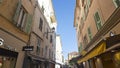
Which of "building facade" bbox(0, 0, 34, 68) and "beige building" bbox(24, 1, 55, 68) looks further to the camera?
"beige building" bbox(24, 1, 55, 68)

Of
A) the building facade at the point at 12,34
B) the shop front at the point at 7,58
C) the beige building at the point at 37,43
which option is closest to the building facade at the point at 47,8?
the beige building at the point at 37,43

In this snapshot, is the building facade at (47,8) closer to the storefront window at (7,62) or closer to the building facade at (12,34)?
the building facade at (12,34)

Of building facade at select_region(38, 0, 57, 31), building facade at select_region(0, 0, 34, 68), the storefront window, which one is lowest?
the storefront window

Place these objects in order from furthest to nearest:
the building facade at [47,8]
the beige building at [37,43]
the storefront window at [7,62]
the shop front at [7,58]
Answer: the building facade at [47,8]
the beige building at [37,43]
the storefront window at [7,62]
the shop front at [7,58]

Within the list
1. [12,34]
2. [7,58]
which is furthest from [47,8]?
[7,58]

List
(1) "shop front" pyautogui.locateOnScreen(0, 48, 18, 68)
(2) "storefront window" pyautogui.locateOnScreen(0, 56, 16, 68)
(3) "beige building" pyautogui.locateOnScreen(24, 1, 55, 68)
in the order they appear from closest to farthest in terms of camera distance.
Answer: (1) "shop front" pyautogui.locateOnScreen(0, 48, 18, 68) → (2) "storefront window" pyautogui.locateOnScreen(0, 56, 16, 68) → (3) "beige building" pyautogui.locateOnScreen(24, 1, 55, 68)

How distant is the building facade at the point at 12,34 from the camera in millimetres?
6020

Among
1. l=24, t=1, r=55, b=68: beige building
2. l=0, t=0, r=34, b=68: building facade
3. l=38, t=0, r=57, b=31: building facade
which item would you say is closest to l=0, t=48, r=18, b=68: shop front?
l=0, t=0, r=34, b=68: building facade

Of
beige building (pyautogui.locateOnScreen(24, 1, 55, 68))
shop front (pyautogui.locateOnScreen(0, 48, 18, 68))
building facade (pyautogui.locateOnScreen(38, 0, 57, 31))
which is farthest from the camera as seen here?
building facade (pyautogui.locateOnScreen(38, 0, 57, 31))

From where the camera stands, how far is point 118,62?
404 centimetres

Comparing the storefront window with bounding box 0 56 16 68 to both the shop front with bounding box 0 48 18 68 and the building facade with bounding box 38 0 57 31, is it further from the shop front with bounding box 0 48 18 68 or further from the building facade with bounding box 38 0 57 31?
the building facade with bounding box 38 0 57 31

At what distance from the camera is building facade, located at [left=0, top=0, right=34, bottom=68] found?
602 cm

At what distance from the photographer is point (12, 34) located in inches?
271

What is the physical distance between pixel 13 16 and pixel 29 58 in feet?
11.4
